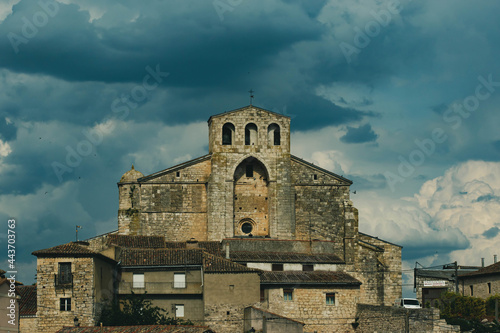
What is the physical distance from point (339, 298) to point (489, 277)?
43.7 feet

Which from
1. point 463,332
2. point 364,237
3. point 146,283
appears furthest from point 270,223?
point 463,332

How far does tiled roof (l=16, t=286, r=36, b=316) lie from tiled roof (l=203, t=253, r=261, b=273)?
11.3 meters

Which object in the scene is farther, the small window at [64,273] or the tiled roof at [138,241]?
the tiled roof at [138,241]

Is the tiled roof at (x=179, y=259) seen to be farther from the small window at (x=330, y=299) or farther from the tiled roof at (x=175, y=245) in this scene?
the small window at (x=330, y=299)

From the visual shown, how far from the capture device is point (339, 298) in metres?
61.1

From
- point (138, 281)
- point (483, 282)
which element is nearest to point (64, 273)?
point (138, 281)

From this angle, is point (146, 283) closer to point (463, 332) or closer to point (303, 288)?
point (303, 288)

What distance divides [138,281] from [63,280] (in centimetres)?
614

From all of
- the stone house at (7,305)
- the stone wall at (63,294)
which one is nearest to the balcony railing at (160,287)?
the stone wall at (63,294)

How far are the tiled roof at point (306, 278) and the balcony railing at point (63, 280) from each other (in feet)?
44.2

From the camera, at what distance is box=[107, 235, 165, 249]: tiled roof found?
6303 cm

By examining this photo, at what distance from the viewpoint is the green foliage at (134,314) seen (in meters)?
54.3

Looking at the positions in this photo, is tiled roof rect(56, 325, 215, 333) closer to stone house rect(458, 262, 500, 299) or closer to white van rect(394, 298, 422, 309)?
white van rect(394, 298, 422, 309)

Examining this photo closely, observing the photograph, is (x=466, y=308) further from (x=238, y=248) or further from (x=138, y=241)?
(x=138, y=241)
